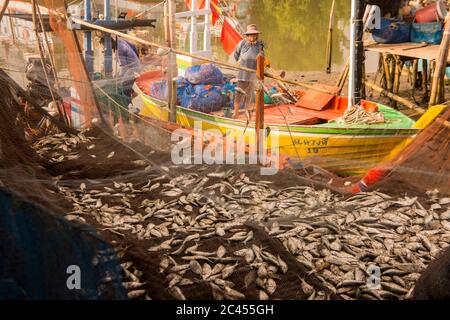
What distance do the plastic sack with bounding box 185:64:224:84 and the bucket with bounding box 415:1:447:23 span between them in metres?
7.71

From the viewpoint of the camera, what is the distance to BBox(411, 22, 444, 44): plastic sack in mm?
15430

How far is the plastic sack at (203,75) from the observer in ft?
39.9

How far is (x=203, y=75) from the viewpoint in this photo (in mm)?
12148

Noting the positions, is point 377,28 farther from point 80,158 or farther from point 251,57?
point 80,158

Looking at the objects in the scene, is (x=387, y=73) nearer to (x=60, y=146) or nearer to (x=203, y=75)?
(x=203, y=75)

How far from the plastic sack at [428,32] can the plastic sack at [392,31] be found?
245 millimetres

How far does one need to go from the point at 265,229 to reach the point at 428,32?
1204 cm

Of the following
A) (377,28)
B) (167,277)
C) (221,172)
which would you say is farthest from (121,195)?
(377,28)

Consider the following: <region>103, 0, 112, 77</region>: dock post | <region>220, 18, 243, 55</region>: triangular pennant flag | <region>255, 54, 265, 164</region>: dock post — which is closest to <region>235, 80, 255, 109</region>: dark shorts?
<region>255, 54, 265, 164</region>: dock post

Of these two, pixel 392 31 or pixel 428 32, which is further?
pixel 392 31

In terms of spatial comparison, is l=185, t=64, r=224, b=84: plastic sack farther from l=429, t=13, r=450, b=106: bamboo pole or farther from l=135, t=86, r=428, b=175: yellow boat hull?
l=429, t=13, r=450, b=106: bamboo pole

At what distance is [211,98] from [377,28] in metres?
6.72

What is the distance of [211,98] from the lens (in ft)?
39.4

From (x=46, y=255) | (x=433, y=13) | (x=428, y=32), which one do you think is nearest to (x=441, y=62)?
(x=428, y=32)
